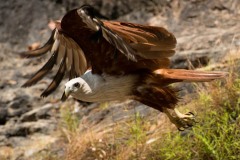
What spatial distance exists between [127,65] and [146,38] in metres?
0.35

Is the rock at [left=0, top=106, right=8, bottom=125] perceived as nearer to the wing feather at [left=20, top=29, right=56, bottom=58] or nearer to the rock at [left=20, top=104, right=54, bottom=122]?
the rock at [left=20, top=104, right=54, bottom=122]

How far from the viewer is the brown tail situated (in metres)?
4.86

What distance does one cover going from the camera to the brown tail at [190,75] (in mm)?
4859

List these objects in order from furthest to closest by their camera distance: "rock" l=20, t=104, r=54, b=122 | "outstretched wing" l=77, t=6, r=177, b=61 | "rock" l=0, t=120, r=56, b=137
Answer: "rock" l=20, t=104, r=54, b=122
"rock" l=0, t=120, r=56, b=137
"outstretched wing" l=77, t=6, r=177, b=61

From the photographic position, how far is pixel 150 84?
5.05 metres

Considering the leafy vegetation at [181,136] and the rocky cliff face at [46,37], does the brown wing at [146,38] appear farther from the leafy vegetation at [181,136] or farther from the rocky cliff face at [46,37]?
the rocky cliff face at [46,37]

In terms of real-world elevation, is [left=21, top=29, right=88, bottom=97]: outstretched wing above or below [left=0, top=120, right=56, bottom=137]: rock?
above

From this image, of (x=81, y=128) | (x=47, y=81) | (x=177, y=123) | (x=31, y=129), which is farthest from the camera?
(x=47, y=81)

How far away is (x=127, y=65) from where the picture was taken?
498 centimetres

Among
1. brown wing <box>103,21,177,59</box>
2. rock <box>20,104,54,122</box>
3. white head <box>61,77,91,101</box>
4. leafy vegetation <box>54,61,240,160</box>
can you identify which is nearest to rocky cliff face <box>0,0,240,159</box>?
rock <box>20,104,54,122</box>

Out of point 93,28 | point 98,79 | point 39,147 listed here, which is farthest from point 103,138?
point 93,28

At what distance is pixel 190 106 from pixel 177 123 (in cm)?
54

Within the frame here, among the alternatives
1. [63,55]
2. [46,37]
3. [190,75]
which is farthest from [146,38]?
[46,37]

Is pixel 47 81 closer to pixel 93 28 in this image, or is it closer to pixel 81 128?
pixel 81 128
